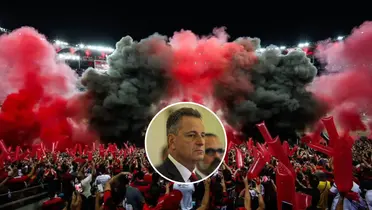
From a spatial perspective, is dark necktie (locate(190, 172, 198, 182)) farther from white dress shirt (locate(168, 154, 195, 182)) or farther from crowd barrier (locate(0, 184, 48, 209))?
crowd barrier (locate(0, 184, 48, 209))

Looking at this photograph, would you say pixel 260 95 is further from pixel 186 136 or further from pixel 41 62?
pixel 186 136

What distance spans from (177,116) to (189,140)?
0.80ft

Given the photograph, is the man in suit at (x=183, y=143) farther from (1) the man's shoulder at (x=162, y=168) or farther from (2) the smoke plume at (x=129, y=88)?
(2) the smoke plume at (x=129, y=88)

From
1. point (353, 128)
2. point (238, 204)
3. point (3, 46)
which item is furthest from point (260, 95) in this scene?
point (238, 204)

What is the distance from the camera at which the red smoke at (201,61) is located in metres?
30.5

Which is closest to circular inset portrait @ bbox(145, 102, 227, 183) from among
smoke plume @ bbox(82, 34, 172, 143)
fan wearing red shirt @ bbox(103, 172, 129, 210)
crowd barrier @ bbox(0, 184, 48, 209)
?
fan wearing red shirt @ bbox(103, 172, 129, 210)

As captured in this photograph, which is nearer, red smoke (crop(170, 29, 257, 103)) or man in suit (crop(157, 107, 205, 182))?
man in suit (crop(157, 107, 205, 182))

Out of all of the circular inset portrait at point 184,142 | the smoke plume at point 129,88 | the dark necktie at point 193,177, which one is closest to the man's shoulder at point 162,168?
the circular inset portrait at point 184,142

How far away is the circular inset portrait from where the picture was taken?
3.19 meters

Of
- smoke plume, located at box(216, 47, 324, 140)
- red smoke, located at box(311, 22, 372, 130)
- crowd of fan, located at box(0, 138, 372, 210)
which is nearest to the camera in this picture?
crowd of fan, located at box(0, 138, 372, 210)

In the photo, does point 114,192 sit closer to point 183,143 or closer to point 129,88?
point 183,143

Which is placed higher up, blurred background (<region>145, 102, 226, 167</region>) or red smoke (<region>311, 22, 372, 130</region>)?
red smoke (<region>311, 22, 372, 130</region>)

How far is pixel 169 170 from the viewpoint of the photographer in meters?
3.30

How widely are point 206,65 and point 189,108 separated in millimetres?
27365
